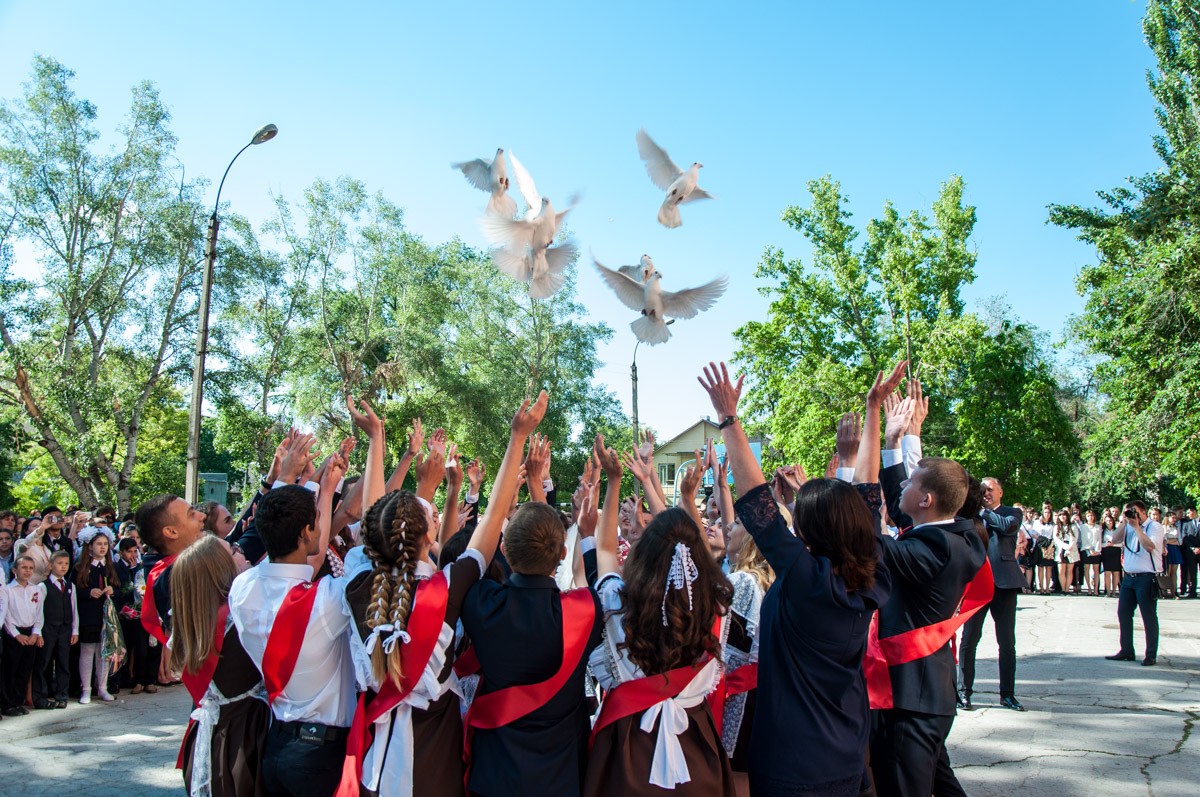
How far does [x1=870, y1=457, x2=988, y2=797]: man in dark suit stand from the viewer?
11.8ft

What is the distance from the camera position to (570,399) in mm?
33656

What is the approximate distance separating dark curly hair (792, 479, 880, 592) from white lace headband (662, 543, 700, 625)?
44cm

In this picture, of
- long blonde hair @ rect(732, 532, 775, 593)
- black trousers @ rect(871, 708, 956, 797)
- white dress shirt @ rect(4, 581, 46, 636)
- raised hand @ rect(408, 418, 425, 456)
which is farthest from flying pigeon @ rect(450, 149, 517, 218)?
white dress shirt @ rect(4, 581, 46, 636)

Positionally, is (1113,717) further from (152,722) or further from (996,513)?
(152,722)

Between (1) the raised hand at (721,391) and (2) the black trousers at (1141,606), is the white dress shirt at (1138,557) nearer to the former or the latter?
(2) the black trousers at (1141,606)

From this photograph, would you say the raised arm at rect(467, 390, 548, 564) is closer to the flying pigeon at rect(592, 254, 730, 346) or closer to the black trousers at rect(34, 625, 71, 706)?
the flying pigeon at rect(592, 254, 730, 346)

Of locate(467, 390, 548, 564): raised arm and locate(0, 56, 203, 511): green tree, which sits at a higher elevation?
locate(0, 56, 203, 511): green tree

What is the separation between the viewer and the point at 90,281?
2414 cm

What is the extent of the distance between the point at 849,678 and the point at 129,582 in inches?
361

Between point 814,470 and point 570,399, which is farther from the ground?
point 570,399

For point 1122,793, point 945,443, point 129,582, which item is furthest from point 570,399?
point 1122,793

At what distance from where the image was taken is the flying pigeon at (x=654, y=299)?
545cm

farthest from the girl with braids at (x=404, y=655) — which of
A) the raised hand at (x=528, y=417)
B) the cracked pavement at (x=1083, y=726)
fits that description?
the cracked pavement at (x=1083, y=726)

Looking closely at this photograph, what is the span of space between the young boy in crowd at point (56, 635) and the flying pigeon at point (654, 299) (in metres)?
6.95
